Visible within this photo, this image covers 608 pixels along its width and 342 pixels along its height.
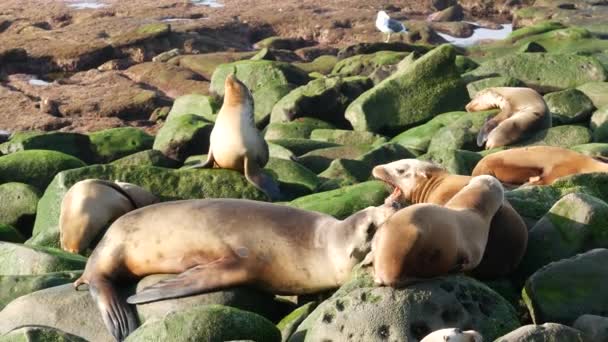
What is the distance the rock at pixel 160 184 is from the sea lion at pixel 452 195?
66.7 inches

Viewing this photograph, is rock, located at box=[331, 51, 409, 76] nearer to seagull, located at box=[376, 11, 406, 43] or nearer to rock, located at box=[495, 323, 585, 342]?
seagull, located at box=[376, 11, 406, 43]

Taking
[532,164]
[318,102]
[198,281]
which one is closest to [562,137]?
[532,164]

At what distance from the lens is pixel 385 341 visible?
14.3 ft

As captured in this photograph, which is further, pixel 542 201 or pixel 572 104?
pixel 572 104

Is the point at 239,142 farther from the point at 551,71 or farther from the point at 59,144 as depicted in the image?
the point at 551,71

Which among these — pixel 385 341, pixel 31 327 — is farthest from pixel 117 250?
pixel 385 341

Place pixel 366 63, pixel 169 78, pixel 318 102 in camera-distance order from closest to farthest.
→ 1. pixel 318 102
2. pixel 366 63
3. pixel 169 78

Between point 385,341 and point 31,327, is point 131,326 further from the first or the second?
point 385,341

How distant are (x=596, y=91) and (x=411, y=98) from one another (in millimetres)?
2446

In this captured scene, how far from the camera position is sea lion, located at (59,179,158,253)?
7.57 meters

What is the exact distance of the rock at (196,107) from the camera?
1414cm

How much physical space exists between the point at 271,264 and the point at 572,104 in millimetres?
7540

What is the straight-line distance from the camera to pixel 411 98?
1263 centimetres

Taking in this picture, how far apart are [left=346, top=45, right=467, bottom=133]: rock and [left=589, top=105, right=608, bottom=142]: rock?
1.96 metres
